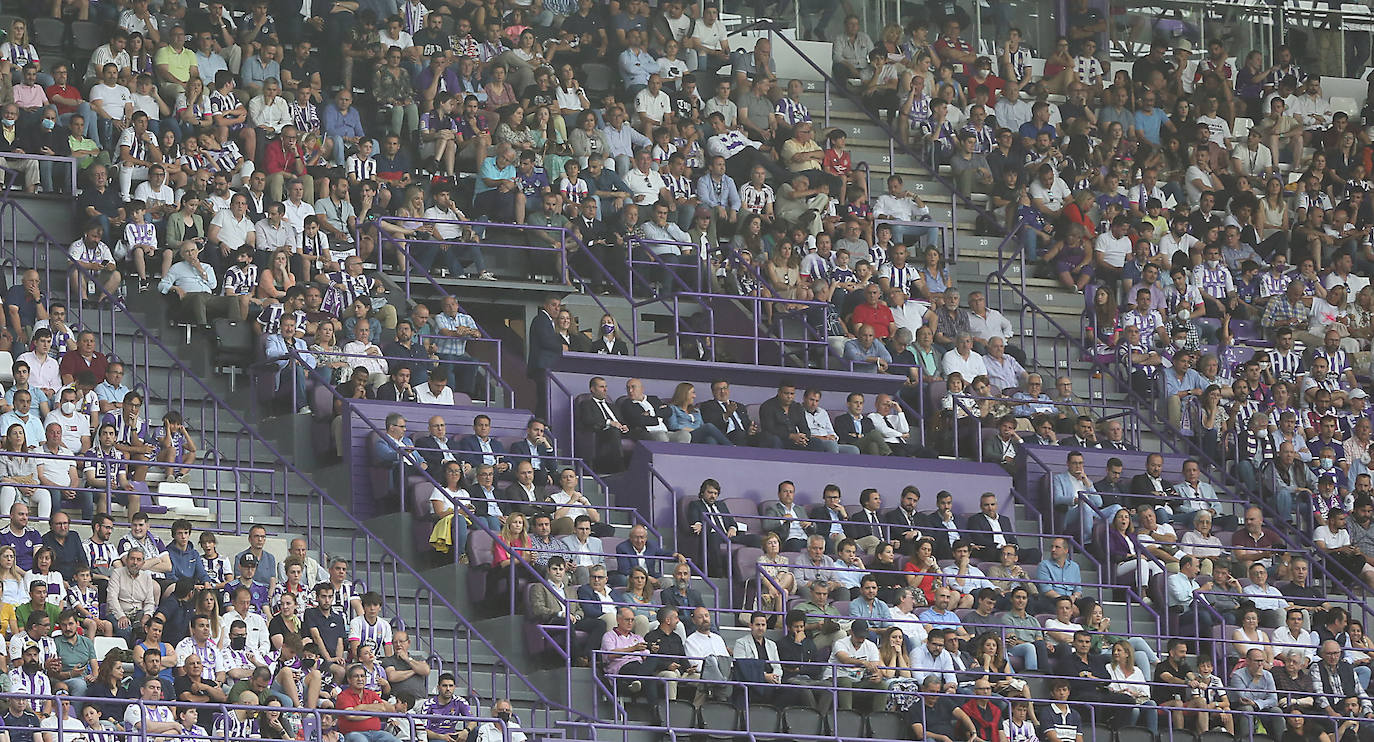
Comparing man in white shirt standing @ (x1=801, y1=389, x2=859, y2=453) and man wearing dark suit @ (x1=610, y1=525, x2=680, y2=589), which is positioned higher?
man in white shirt standing @ (x1=801, y1=389, x2=859, y2=453)

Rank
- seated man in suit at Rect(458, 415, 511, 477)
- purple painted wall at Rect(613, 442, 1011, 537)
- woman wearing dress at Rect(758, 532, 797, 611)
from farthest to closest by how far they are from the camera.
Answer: purple painted wall at Rect(613, 442, 1011, 537) → seated man in suit at Rect(458, 415, 511, 477) → woman wearing dress at Rect(758, 532, 797, 611)

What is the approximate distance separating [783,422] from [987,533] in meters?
1.89

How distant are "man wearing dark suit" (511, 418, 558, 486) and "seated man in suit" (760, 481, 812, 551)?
1708 mm

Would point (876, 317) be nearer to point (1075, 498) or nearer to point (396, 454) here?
point (1075, 498)

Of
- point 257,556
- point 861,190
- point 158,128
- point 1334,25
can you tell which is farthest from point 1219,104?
point 257,556

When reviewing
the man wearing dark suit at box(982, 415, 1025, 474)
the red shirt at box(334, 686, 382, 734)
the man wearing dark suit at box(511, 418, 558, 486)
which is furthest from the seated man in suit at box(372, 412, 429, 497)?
the man wearing dark suit at box(982, 415, 1025, 474)

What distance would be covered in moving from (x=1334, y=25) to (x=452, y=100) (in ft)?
36.1

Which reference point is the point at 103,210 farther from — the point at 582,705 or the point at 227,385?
the point at 582,705

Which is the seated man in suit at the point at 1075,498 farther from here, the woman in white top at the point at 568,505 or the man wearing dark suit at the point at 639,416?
the woman in white top at the point at 568,505

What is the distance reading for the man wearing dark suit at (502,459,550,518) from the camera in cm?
2281

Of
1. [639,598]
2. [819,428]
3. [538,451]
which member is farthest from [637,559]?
[819,428]

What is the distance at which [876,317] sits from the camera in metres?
26.7

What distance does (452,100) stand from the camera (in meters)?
26.9

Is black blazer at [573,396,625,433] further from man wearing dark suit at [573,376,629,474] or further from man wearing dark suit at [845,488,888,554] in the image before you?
man wearing dark suit at [845,488,888,554]
